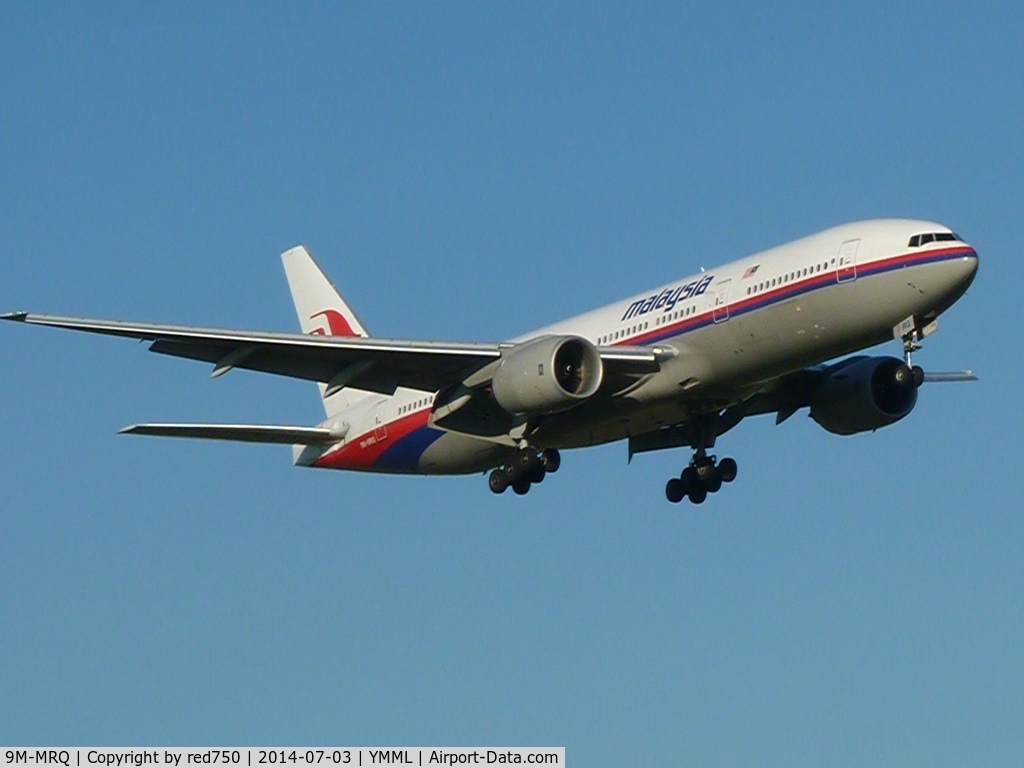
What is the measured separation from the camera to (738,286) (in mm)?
41188

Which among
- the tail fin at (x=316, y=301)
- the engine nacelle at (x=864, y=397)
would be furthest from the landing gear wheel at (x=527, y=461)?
the tail fin at (x=316, y=301)

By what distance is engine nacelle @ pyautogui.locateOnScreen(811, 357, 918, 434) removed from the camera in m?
45.8

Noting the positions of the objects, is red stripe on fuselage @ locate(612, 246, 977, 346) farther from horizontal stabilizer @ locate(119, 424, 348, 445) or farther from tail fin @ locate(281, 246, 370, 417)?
tail fin @ locate(281, 246, 370, 417)

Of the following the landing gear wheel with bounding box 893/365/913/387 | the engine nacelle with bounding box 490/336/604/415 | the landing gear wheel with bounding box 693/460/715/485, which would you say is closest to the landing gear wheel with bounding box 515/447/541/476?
the engine nacelle with bounding box 490/336/604/415

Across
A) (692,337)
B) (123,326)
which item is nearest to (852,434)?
(692,337)

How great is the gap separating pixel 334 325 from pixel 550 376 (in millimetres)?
14693

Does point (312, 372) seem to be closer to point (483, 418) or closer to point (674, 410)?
point (483, 418)

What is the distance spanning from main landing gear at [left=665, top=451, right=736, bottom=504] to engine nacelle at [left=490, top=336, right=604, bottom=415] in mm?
5826

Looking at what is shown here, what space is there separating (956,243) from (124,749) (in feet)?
62.6

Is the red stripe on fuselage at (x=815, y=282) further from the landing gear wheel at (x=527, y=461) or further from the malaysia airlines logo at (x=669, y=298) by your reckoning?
the landing gear wheel at (x=527, y=461)

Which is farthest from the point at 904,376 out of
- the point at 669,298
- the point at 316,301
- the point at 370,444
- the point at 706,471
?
the point at 316,301

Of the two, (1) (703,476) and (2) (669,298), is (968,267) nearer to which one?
(2) (669,298)

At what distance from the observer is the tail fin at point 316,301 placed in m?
54.7

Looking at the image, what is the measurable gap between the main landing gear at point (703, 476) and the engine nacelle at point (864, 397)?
251 centimetres
